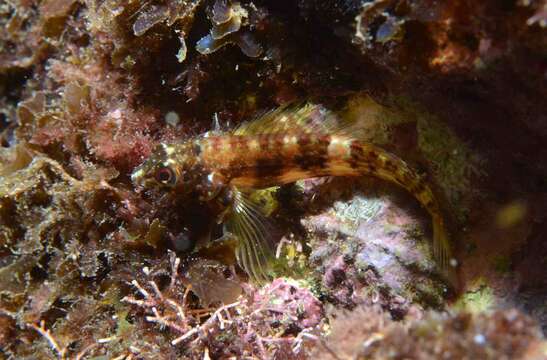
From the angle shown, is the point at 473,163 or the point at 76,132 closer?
the point at 473,163

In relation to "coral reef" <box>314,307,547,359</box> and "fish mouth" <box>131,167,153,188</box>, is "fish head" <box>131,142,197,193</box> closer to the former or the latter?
"fish mouth" <box>131,167,153,188</box>

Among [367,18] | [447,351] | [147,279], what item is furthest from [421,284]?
[147,279]

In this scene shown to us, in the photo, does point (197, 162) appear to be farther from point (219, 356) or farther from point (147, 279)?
point (219, 356)

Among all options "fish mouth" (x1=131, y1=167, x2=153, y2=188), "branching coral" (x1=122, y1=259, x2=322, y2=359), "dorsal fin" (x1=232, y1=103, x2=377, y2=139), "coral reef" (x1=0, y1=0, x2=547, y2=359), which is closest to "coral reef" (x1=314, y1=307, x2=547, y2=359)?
"coral reef" (x1=0, y1=0, x2=547, y2=359)

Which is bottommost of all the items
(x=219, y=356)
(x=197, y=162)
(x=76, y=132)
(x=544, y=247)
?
(x=219, y=356)

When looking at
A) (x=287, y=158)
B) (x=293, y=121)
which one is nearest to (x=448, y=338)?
(x=287, y=158)

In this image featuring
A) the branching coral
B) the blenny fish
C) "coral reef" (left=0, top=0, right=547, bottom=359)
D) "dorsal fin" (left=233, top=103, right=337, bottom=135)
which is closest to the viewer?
"coral reef" (left=0, top=0, right=547, bottom=359)

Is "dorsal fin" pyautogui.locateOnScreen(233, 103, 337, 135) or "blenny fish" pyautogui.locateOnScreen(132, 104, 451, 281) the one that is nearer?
"blenny fish" pyautogui.locateOnScreen(132, 104, 451, 281)
